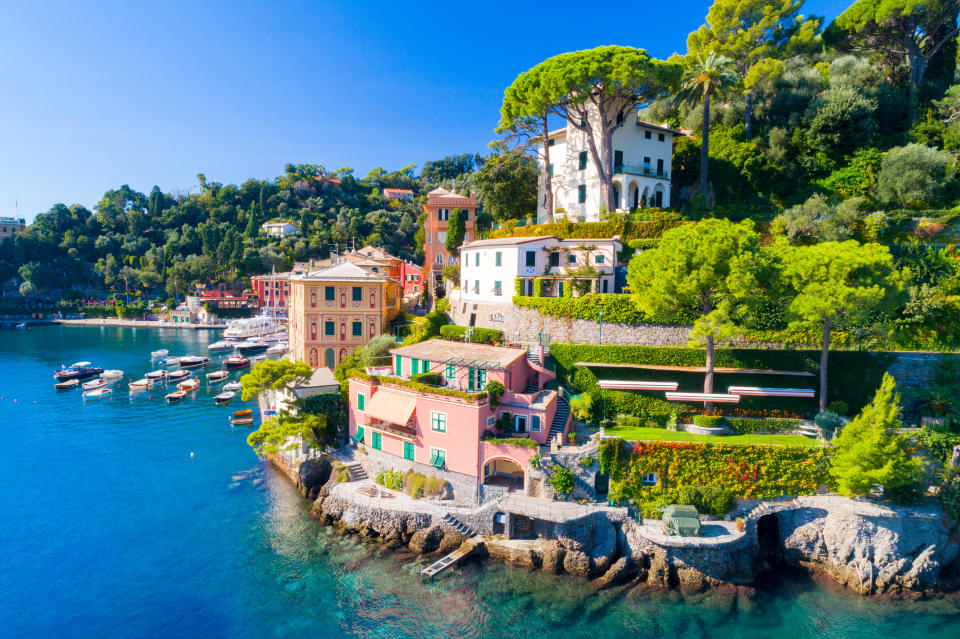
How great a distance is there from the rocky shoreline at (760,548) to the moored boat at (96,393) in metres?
41.3

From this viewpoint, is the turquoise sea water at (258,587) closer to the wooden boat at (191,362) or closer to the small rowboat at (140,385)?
the small rowboat at (140,385)

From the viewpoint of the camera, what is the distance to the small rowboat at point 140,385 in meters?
51.1

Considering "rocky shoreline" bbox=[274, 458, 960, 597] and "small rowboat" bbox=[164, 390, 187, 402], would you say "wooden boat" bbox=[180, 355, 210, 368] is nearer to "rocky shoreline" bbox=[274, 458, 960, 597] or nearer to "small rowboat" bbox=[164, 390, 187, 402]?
"small rowboat" bbox=[164, 390, 187, 402]

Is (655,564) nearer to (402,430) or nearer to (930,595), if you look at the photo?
(930,595)

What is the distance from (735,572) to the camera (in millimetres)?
21781

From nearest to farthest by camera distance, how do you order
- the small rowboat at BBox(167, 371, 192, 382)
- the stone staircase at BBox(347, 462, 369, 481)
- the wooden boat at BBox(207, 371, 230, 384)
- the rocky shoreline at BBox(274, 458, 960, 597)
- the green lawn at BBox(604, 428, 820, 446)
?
the rocky shoreline at BBox(274, 458, 960, 597) < the green lawn at BBox(604, 428, 820, 446) < the stone staircase at BBox(347, 462, 369, 481) < the wooden boat at BBox(207, 371, 230, 384) < the small rowboat at BBox(167, 371, 192, 382)

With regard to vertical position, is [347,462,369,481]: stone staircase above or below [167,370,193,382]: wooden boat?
below

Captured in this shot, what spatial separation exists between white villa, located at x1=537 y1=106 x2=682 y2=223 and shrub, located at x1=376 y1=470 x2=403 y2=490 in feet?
80.4

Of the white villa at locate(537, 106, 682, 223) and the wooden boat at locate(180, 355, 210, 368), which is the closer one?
the white villa at locate(537, 106, 682, 223)

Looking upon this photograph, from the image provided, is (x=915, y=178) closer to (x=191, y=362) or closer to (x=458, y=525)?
(x=458, y=525)

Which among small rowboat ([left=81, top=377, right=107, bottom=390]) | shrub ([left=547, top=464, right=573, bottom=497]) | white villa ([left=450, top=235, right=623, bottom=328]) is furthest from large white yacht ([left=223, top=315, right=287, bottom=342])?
shrub ([left=547, top=464, right=573, bottom=497])

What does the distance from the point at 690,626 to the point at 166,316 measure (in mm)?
108739

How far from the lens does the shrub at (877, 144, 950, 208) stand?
1359 inches

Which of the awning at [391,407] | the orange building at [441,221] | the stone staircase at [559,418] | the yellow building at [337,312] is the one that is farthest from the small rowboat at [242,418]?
the stone staircase at [559,418]
